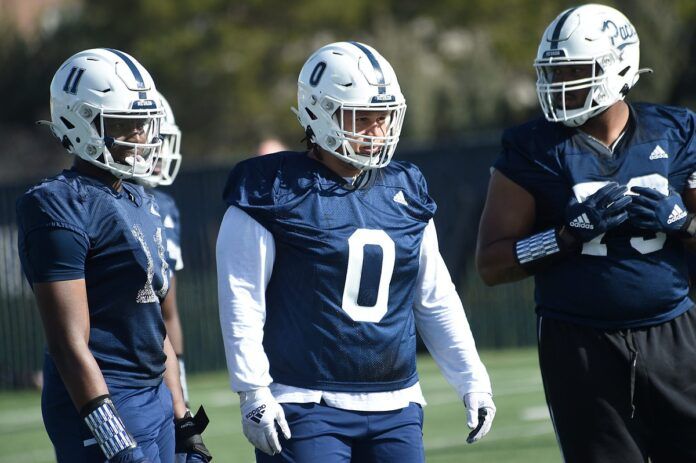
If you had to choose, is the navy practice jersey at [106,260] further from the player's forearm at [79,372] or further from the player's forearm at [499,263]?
the player's forearm at [499,263]

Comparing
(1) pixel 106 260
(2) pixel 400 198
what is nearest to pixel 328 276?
(2) pixel 400 198

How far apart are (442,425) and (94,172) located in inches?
201

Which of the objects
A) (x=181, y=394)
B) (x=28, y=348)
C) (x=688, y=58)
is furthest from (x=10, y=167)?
(x=181, y=394)

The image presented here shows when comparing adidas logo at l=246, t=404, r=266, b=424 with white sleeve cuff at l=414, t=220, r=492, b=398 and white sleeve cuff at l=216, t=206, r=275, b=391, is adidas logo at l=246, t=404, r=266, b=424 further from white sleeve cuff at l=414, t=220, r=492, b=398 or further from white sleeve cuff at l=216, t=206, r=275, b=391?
white sleeve cuff at l=414, t=220, r=492, b=398

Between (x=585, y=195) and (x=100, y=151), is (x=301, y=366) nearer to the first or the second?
(x=100, y=151)

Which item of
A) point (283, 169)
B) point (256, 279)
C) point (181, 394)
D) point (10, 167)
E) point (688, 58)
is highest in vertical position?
point (283, 169)

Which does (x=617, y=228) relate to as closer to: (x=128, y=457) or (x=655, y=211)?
(x=655, y=211)

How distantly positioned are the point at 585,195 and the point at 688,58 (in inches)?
753

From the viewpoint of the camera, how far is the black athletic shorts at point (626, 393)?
425 centimetres

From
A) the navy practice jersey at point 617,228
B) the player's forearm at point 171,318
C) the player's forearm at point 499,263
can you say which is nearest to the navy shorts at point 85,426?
the player's forearm at point 171,318

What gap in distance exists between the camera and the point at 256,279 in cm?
383

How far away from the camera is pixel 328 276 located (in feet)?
12.6

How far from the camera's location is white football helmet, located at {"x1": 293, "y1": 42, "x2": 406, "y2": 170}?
12.8 ft

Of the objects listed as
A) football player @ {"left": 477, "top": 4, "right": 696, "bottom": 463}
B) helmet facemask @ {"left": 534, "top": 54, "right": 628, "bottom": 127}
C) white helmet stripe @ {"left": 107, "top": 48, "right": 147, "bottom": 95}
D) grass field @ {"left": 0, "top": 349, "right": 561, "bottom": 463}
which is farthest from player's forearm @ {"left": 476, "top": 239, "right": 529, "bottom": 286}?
grass field @ {"left": 0, "top": 349, "right": 561, "bottom": 463}
